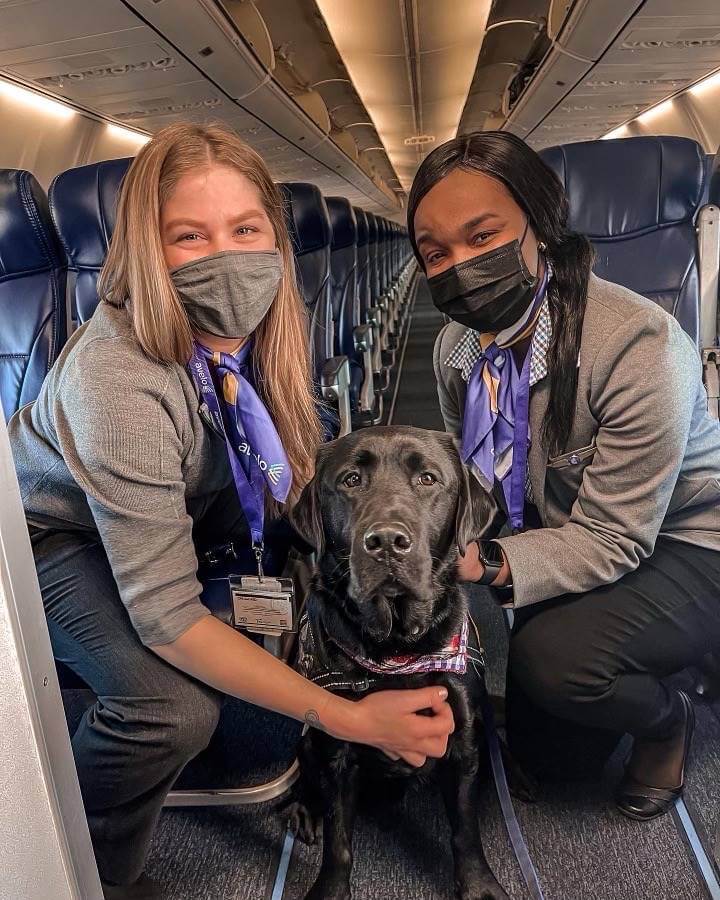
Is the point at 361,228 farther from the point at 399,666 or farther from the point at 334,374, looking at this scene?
the point at 399,666

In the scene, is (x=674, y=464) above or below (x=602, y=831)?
above

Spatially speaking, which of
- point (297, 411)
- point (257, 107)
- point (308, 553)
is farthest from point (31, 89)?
point (308, 553)

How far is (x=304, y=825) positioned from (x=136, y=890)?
42 cm

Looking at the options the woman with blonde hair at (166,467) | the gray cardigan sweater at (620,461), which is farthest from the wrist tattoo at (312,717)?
the gray cardigan sweater at (620,461)

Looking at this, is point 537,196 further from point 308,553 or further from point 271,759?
point 271,759

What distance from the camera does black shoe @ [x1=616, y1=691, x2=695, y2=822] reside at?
1685mm

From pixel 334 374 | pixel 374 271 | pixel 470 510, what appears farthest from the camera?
pixel 374 271

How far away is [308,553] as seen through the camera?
1654mm

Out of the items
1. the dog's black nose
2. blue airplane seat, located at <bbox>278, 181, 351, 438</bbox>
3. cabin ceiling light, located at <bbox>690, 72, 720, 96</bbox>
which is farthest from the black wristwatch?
cabin ceiling light, located at <bbox>690, 72, 720, 96</bbox>

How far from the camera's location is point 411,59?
1545 mm

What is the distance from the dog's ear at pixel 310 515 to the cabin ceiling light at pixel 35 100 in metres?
2.61

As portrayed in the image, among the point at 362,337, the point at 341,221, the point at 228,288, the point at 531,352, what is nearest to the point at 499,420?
the point at 531,352

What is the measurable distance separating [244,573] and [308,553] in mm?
179

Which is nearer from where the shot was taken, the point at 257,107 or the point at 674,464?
the point at 674,464
